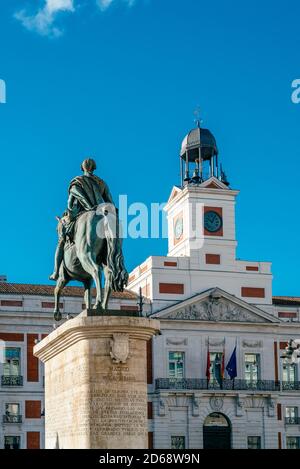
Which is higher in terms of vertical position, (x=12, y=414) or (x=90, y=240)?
(x=90, y=240)

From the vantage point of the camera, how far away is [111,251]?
18.6 m

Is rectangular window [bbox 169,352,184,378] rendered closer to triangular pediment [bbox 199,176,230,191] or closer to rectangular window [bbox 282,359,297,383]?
rectangular window [bbox 282,359,297,383]

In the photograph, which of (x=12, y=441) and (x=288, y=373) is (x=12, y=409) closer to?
(x=12, y=441)

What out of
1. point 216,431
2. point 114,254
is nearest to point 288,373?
point 216,431

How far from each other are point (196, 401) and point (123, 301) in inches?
260

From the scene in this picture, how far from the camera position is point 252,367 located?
195 feet

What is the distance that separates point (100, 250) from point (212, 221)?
43.1 m

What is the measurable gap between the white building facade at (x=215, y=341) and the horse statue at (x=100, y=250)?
38.1 meters

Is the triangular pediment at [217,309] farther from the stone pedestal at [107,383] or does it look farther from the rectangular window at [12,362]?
the stone pedestal at [107,383]

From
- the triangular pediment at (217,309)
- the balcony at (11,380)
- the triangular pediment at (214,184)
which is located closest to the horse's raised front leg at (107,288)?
the balcony at (11,380)

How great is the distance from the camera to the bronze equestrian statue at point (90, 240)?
18.6 m

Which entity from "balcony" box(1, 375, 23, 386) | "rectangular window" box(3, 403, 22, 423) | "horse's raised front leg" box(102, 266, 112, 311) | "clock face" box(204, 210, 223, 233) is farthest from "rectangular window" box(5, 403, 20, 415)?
"horse's raised front leg" box(102, 266, 112, 311)
